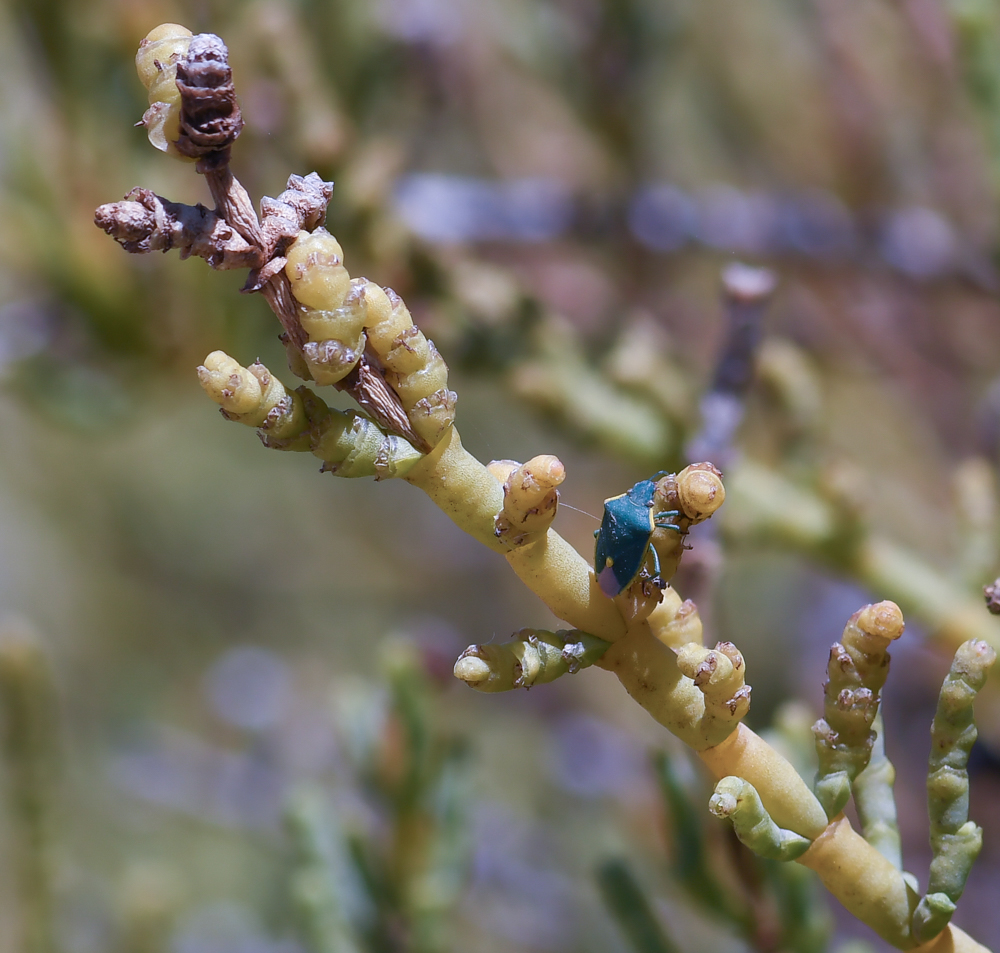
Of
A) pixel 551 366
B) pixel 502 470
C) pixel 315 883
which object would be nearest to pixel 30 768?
pixel 315 883

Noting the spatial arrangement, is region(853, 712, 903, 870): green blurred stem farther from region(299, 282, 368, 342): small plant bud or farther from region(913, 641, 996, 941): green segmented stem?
region(299, 282, 368, 342): small plant bud

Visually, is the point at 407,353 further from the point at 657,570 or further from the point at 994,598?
the point at 994,598

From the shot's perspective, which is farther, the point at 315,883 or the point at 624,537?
the point at 315,883

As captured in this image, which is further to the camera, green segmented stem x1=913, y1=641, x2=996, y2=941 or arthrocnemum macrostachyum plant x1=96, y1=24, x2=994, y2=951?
green segmented stem x1=913, y1=641, x2=996, y2=941

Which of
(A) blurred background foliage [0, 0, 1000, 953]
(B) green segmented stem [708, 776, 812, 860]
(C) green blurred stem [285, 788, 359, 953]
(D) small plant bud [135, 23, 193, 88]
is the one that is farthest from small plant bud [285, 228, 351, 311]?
(C) green blurred stem [285, 788, 359, 953]

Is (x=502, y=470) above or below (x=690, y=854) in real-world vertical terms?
above

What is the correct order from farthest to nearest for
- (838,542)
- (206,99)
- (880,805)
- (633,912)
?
(838,542), (633,912), (880,805), (206,99)

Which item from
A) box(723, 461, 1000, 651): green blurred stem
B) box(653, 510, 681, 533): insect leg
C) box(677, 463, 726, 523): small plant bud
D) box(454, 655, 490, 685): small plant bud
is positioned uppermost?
box(677, 463, 726, 523): small plant bud
